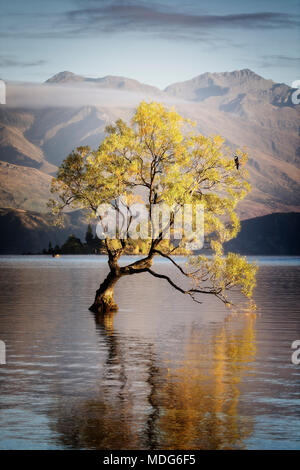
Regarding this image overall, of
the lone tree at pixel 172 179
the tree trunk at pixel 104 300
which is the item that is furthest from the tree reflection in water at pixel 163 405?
the tree trunk at pixel 104 300

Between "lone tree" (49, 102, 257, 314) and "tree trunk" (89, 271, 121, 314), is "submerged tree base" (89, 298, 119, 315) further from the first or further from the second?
"lone tree" (49, 102, 257, 314)

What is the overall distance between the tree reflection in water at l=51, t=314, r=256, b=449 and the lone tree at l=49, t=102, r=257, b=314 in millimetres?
16860

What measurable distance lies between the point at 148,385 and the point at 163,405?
4183 mm

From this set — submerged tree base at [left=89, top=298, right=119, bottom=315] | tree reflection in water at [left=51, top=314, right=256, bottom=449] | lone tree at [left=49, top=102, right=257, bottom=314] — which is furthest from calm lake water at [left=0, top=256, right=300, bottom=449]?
submerged tree base at [left=89, top=298, right=119, bottom=315]

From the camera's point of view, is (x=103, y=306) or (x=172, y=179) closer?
(x=172, y=179)

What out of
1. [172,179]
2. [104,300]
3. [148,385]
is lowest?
[148,385]

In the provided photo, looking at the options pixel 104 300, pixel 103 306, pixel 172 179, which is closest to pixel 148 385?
pixel 172 179

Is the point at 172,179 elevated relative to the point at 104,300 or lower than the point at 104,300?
elevated

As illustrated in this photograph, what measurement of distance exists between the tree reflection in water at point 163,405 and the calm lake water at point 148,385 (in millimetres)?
42

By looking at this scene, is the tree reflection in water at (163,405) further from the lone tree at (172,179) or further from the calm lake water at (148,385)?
the lone tree at (172,179)

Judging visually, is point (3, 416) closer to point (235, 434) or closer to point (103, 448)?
point (103, 448)

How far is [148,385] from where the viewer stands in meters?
31.0

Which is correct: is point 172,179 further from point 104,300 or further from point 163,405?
point 163,405

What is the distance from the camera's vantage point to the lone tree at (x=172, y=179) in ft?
196
